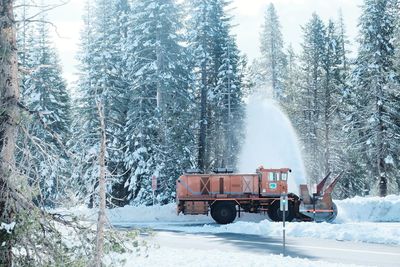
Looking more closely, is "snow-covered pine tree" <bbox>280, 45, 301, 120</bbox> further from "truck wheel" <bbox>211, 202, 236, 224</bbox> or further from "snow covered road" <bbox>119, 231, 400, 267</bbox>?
"snow covered road" <bbox>119, 231, 400, 267</bbox>

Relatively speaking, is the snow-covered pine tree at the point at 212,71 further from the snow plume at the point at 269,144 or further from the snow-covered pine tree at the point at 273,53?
the snow-covered pine tree at the point at 273,53

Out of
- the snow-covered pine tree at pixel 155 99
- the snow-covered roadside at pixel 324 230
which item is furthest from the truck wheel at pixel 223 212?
the snow-covered pine tree at pixel 155 99

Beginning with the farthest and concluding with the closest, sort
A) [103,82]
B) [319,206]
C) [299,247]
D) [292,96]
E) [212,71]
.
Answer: [292,96]
[212,71]
[103,82]
[319,206]
[299,247]

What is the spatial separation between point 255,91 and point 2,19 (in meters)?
41.1

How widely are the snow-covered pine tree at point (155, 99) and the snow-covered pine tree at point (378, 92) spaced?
12.8 meters

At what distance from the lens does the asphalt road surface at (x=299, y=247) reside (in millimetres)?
14438

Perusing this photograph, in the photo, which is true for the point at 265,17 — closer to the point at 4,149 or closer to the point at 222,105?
the point at 222,105

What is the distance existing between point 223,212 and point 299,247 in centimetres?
822

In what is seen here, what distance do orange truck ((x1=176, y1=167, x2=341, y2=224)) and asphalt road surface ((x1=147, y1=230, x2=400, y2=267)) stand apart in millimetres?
3930

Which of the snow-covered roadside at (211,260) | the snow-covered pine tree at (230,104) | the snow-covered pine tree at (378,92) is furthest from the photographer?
the snow-covered pine tree at (230,104)

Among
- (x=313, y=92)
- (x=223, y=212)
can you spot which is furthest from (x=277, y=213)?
(x=313, y=92)

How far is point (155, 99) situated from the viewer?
109ft

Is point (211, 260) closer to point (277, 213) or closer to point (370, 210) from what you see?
point (277, 213)

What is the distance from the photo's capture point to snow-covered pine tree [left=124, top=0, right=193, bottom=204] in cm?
3098
